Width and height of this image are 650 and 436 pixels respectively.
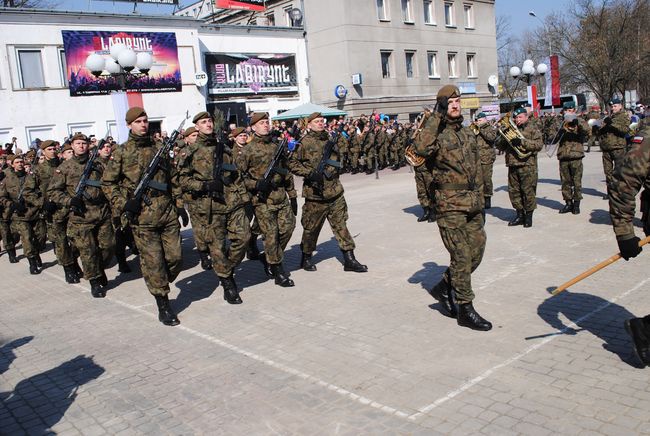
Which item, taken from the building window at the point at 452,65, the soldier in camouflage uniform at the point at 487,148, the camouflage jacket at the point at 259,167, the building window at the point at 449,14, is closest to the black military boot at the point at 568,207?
the soldier in camouflage uniform at the point at 487,148

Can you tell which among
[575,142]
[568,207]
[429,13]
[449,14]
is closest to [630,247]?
[568,207]

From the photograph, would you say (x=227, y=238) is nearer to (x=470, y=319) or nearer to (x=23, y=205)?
(x=470, y=319)

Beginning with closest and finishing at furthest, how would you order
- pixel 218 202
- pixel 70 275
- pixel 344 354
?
pixel 344 354 < pixel 218 202 < pixel 70 275

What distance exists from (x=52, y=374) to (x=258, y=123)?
12.9 feet

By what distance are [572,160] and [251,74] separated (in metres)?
22.5

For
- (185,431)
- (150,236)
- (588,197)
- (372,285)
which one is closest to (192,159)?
(150,236)

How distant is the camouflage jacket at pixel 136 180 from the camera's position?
22.0 feet

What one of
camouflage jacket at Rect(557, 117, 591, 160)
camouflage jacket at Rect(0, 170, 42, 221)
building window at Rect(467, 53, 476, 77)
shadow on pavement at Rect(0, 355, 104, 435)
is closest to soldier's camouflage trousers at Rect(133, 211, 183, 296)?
shadow on pavement at Rect(0, 355, 104, 435)

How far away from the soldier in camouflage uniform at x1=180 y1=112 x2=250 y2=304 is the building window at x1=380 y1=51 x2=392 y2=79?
29902mm

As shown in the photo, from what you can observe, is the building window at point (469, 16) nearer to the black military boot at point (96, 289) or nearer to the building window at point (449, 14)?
the building window at point (449, 14)

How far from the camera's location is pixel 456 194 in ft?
18.9

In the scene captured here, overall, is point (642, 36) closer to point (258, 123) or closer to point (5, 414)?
point (258, 123)

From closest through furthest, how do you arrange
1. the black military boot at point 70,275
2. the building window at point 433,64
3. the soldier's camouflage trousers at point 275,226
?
1. the soldier's camouflage trousers at point 275,226
2. the black military boot at point 70,275
3. the building window at point 433,64

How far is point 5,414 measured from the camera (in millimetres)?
4820
